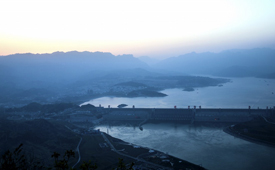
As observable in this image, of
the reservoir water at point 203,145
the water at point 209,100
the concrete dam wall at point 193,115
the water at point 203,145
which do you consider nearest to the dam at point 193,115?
the concrete dam wall at point 193,115

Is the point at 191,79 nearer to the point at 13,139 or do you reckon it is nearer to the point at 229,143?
the point at 229,143

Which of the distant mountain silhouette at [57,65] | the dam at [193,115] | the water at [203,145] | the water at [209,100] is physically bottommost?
the water at [203,145]

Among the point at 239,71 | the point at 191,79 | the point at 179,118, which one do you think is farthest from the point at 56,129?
the point at 239,71

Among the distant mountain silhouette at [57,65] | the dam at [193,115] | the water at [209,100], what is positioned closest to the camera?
the dam at [193,115]

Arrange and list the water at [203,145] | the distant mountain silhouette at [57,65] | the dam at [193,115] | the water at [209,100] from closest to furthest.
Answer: the water at [203,145], the dam at [193,115], the water at [209,100], the distant mountain silhouette at [57,65]

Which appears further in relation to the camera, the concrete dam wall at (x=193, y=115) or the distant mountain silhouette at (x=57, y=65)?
the distant mountain silhouette at (x=57, y=65)

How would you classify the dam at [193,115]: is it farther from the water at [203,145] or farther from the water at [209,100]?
the water at [209,100]

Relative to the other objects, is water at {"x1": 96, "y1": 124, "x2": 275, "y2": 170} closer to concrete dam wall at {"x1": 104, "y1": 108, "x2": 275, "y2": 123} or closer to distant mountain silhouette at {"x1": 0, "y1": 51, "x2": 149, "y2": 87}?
concrete dam wall at {"x1": 104, "y1": 108, "x2": 275, "y2": 123}

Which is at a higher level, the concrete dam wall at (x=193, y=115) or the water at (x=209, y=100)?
the water at (x=209, y=100)
